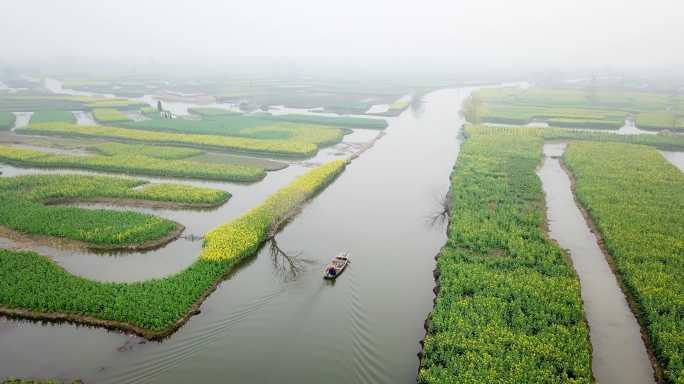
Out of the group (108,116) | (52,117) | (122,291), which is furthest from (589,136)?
(52,117)

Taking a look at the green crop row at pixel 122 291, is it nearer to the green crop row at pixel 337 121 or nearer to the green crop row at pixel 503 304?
the green crop row at pixel 503 304

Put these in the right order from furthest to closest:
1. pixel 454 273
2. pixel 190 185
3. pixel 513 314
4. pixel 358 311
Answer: pixel 190 185 < pixel 454 273 < pixel 358 311 < pixel 513 314

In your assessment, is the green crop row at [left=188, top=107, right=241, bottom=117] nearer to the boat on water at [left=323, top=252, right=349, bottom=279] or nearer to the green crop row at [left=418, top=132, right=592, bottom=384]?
the green crop row at [left=418, top=132, right=592, bottom=384]

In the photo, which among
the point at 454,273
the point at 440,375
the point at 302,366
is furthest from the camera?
the point at 454,273

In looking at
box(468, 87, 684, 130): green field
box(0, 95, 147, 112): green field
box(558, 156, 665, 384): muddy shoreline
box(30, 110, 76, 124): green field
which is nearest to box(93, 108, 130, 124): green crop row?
box(30, 110, 76, 124): green field

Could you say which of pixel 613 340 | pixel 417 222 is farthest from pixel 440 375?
pixel 417 222

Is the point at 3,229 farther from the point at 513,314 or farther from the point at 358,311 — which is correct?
the point at 513,314
